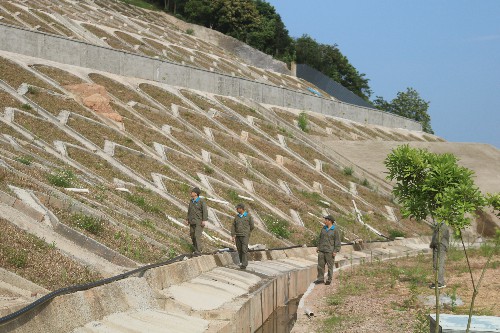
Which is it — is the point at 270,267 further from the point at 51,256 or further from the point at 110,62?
the point at 110,62

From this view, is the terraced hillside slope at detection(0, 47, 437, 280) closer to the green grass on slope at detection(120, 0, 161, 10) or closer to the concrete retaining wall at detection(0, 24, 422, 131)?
the concrete retaining wall at detection(0, 24, 422, 131)

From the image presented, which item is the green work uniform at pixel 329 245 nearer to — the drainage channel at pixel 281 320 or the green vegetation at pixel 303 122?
the drainage channel at pixel 281 320

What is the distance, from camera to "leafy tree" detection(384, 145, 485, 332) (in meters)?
11.7

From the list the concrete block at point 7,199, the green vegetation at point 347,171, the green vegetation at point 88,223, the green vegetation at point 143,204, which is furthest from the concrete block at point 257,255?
the green vegetation at point 347,171

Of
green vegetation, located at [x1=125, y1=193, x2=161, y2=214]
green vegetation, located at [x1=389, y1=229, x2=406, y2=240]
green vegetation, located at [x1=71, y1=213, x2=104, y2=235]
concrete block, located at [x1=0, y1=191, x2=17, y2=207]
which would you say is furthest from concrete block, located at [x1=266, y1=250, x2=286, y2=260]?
green vegetation, located at [x1=389, y1=229, x2=406, y2=240]

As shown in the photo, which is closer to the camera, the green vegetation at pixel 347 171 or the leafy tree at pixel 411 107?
the green vegetation at pixel 347 171

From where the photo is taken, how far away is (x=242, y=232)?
67.1ft

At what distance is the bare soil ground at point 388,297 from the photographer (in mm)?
15367

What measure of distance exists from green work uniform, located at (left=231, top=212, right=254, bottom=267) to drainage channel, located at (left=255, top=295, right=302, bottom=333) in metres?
1.67

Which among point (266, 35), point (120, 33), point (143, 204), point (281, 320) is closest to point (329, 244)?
point (281, 320)

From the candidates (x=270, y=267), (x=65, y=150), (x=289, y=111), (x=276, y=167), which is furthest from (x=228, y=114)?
(x=270, y=267)

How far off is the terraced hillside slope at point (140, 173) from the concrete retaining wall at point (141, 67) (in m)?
0.66

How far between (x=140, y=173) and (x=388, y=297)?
12584mm

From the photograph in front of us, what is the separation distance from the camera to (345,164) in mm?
46531
